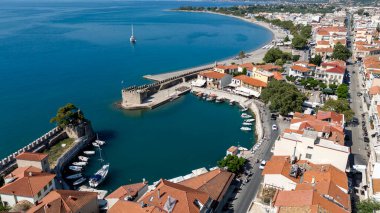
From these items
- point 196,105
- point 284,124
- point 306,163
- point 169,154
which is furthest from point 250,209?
point 196,105

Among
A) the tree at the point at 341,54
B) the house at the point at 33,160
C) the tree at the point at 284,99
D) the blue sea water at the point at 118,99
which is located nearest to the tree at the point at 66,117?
the blue sea water at the point at 118,99

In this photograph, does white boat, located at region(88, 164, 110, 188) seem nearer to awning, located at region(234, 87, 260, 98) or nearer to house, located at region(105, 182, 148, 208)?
house, located at region(105, 182, 148, 208)

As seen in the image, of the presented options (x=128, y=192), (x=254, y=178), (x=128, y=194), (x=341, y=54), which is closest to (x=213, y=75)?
(x=341, y=54)

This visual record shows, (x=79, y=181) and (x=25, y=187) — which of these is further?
(x=79, y=181)

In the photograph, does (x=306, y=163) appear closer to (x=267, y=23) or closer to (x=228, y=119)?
(x=228, y=119)

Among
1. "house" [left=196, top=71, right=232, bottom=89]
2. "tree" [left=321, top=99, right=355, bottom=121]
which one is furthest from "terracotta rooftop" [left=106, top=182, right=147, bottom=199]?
"house" [left=196, top=71, right=232, bottom=89]

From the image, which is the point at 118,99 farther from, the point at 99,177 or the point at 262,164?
the point at 262,164
